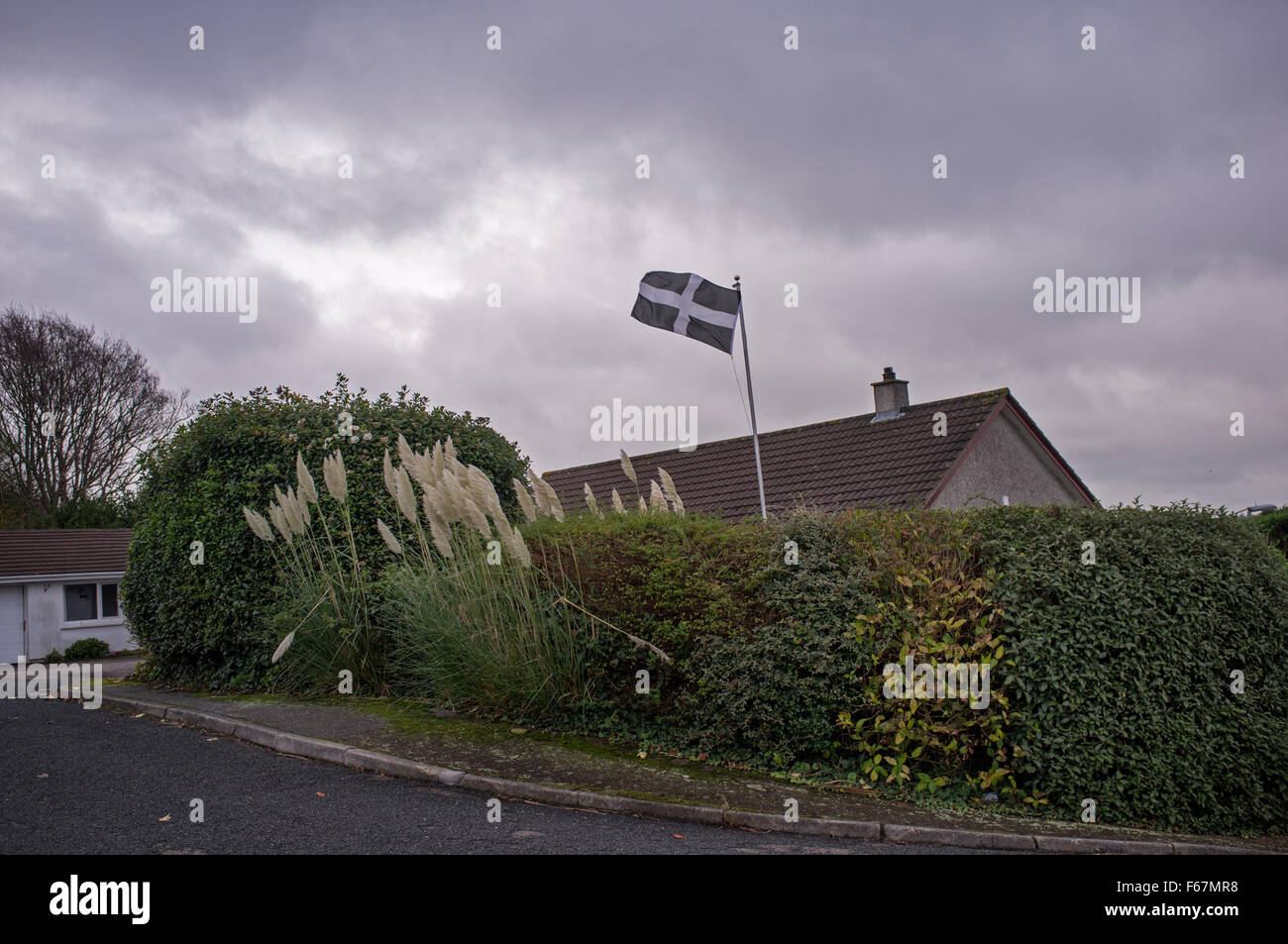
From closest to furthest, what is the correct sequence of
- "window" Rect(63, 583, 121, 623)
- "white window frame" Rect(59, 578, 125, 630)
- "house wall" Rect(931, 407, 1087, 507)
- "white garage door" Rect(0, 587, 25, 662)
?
"house wall" Rect(931, 407, 1087, 507) → "white garage door" Rect(0, 587, 25, 662) → "white window frame" Rect(59, 578, 125, 630) → "window" Rect(63, 583, 121, 623)

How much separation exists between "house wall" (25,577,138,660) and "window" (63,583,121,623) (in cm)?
28

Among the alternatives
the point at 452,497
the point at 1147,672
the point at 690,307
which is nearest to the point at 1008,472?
the point at 690,307

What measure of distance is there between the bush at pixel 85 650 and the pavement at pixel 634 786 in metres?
23.8

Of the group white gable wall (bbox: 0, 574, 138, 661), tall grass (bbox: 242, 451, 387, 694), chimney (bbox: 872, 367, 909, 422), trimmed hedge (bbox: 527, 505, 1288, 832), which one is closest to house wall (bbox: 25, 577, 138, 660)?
white gable wall (bbox: 0, 574, 138, 661)

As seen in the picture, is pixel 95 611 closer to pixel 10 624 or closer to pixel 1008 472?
pixel 10 624

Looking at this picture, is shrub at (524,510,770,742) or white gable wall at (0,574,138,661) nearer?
shrub at (524,510,770,742)

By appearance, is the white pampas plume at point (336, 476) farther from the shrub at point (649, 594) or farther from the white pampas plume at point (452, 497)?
the shrub at point (649, 594)

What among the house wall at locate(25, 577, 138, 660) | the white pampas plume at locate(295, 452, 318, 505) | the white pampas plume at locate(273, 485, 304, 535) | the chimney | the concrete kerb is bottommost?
the house wall at locate(25, 577, 138, 660)

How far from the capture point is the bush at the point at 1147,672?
5859 mm

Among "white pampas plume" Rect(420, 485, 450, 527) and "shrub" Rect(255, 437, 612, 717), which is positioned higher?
"white pampas plume" Rect(420, 485, 450, 527)

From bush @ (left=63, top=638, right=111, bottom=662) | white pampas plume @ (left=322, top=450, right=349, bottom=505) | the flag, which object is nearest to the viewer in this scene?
white pampas plume @ (left=322, top=450, right=349, bottom=505)

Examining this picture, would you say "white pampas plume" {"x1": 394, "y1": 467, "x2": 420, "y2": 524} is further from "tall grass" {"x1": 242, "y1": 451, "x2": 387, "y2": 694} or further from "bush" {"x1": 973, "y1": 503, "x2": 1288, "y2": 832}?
"bush" {"x1": 973, "y1": 503, "x2": 1288, "y2": 832}

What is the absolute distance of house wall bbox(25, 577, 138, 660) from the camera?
27016 millimetres
